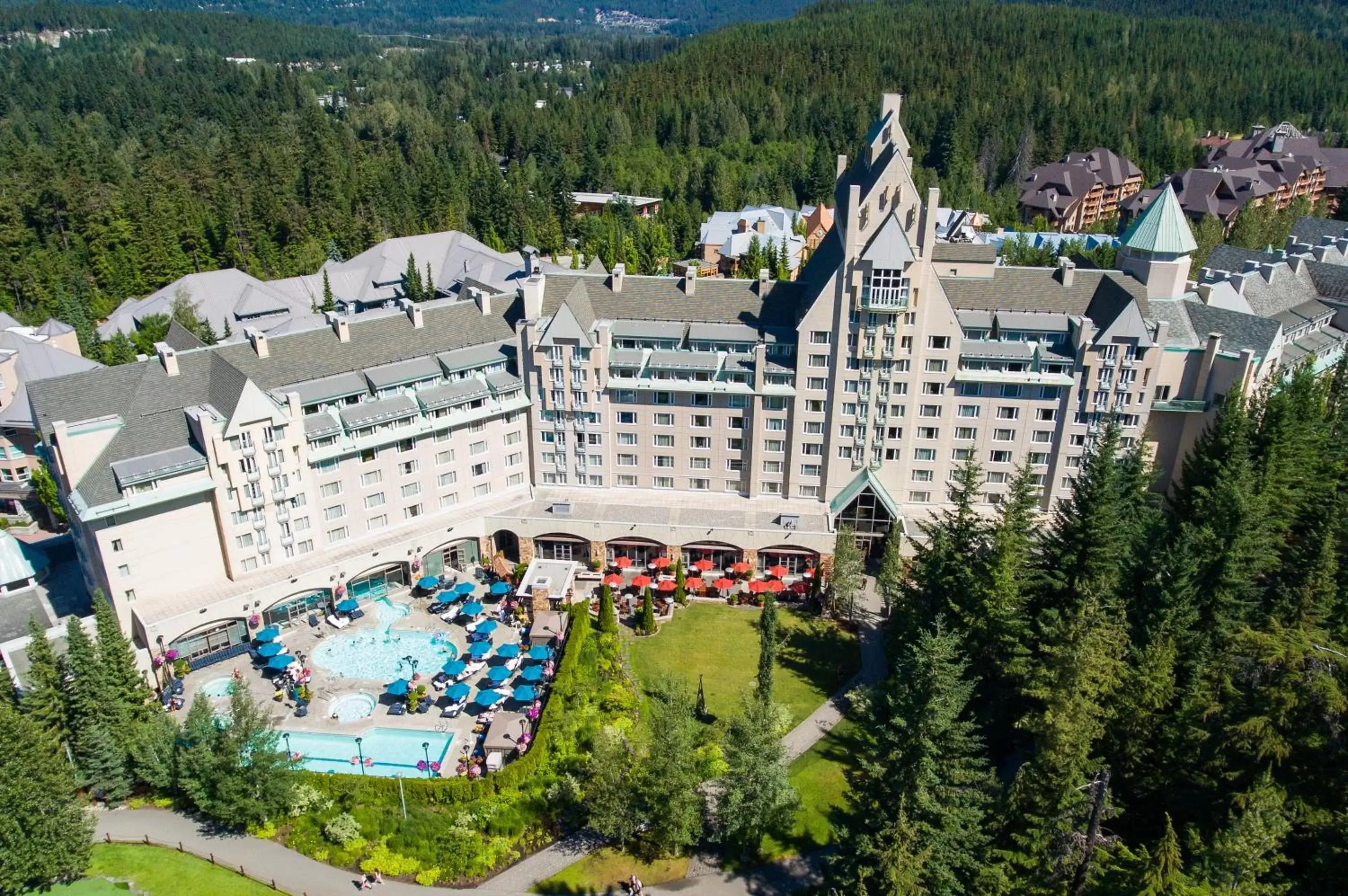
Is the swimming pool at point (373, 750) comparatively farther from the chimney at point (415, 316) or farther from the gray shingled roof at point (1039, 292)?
the gray shingled roof at point (1039, 292)

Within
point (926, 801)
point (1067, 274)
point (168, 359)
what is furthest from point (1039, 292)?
point (168, 359)

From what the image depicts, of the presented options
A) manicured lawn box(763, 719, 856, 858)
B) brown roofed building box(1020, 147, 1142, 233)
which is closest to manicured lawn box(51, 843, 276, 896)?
manicured lawn box(763, 719, 856, 858)

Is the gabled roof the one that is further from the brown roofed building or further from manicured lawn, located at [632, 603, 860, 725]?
the brown roofed building

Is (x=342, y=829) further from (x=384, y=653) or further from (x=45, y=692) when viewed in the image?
(x=45, y=692)

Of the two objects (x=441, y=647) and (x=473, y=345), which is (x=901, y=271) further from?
(x=441, y=647)

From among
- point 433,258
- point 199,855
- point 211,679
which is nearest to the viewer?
point 199,855

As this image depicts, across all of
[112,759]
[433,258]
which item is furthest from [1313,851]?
[433,258]
